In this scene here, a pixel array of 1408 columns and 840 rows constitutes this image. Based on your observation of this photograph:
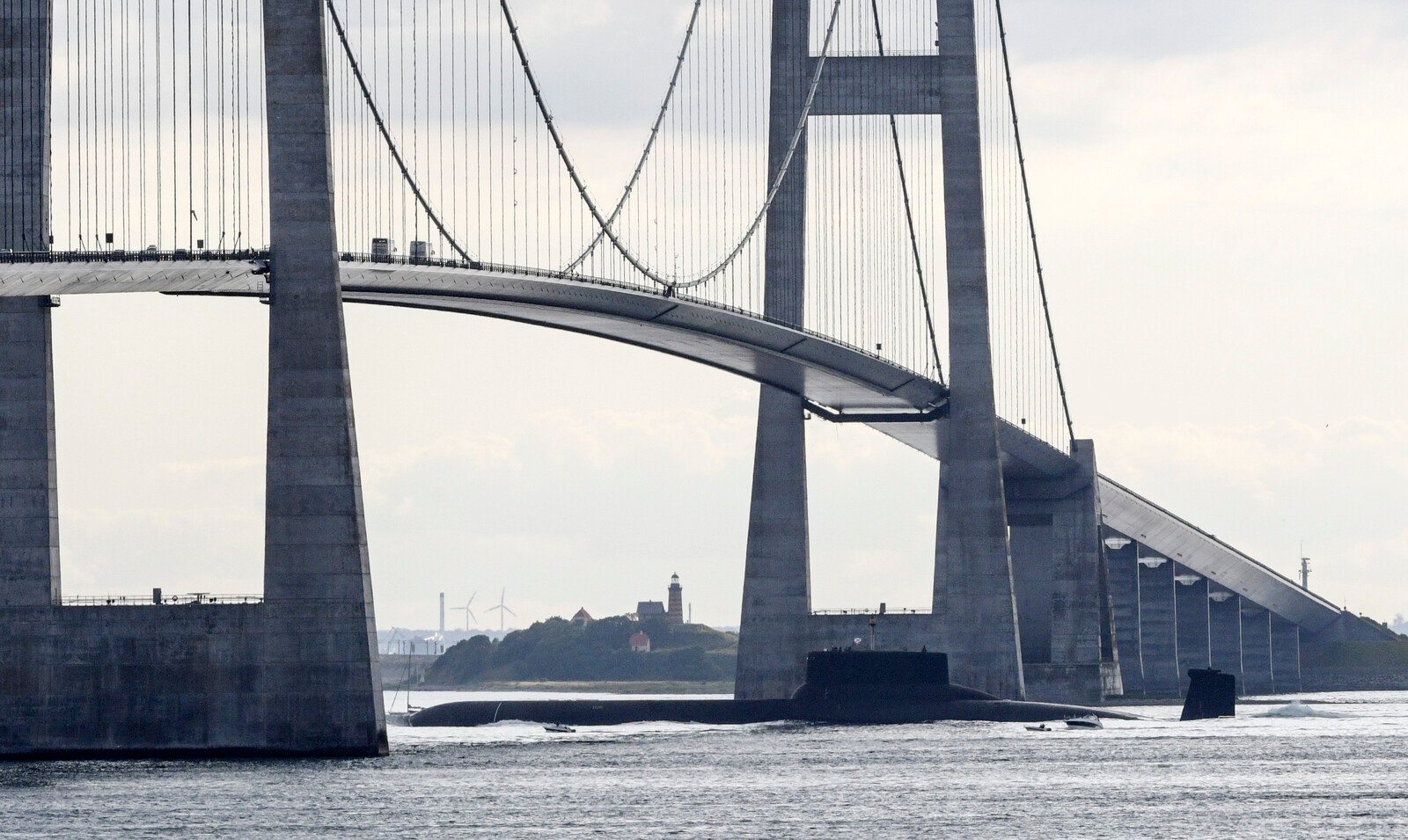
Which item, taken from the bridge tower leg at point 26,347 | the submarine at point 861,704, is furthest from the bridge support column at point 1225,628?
the bridge tower leg at point 26,347

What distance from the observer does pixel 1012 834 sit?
159 feet

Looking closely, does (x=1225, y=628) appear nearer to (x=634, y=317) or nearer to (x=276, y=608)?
(x=634, y=317)

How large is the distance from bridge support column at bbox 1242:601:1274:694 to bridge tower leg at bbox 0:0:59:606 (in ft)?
326

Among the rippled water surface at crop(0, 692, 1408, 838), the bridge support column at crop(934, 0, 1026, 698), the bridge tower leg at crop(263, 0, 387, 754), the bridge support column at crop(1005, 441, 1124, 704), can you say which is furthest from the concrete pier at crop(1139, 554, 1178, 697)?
the bridge tower leg at crop(263, 0, 387, 754)

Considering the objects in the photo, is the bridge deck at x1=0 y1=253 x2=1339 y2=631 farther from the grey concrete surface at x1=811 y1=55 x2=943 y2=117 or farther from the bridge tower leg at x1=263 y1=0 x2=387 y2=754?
Answer: the grey concrete surface at x1=811 y1=55 x2=943 y2=117

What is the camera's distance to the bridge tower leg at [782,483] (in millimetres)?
91438

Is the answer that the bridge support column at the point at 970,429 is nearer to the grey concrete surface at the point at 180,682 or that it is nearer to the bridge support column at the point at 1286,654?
the grey concrete surface at the point at 180,682

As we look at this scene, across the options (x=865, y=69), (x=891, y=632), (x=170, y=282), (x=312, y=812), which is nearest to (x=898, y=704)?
(x=891, y=632)

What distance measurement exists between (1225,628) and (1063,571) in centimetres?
4138

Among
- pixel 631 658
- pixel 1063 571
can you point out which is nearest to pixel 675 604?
pixel 631 658

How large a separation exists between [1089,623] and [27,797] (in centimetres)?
6092

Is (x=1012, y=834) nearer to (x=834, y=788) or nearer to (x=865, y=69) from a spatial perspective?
(x=834, y=788)

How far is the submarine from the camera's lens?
280 feet

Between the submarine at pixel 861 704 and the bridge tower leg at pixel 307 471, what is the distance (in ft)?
88.8
